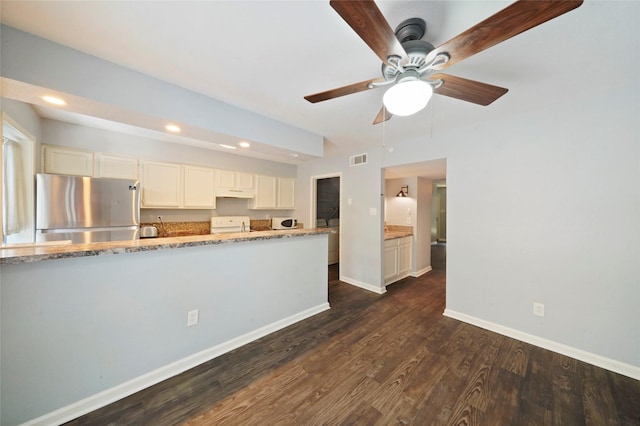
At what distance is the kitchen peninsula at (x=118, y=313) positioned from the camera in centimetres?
131

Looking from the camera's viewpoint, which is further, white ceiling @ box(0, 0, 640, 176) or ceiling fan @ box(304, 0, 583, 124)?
white ceiling @ box(0, 0, 640, 176)

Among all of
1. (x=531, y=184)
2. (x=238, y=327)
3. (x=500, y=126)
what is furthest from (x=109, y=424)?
(x=500, y=126)

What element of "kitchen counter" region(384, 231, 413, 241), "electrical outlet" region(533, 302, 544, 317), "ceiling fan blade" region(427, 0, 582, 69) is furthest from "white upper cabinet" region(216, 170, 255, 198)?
"electrical outlet" region(533, 302, 544, 317)

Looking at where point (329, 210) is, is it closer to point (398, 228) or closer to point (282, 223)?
point (282, 223)

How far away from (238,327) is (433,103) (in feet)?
9.35

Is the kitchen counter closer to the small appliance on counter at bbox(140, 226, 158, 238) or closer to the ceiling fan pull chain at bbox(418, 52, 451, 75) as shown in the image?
the ceiling fan pull chain at bbox(418, 52, 451, 75)

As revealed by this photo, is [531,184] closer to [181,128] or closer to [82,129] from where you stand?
[181,128]

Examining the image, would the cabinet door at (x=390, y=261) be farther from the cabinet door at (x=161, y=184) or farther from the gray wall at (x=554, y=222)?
the cabinet door at (x=161, y=184)

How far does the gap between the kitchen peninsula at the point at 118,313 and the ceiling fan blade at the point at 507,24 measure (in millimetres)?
2045

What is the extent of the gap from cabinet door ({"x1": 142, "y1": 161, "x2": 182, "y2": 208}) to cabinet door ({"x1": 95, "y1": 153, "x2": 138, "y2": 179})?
13cm

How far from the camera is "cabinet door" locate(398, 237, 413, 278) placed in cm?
414

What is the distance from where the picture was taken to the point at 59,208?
254 centimetres

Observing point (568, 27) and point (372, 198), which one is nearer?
point (568, 27)

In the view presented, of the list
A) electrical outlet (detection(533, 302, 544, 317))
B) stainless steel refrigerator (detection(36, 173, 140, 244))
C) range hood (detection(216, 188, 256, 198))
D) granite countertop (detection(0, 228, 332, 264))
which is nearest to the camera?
granite countertop (detection(0, 228, 332, 264))
